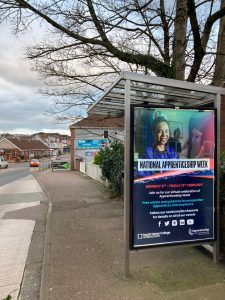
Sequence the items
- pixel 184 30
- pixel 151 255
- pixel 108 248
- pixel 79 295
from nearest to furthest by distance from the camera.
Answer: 1. pixel 79 295
2. pixel 151 255
3. pixel 108 248
4. pixel 184 30

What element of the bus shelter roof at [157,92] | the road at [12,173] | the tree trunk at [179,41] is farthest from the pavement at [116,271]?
the road at [12,173]

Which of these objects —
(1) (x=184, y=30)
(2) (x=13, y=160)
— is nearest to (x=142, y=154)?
(1) (x=184, y=30)

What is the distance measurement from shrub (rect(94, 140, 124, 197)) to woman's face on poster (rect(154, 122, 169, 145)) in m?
7.67

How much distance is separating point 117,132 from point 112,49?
4.48 meters

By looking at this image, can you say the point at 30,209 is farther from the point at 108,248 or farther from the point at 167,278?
the point at 167,278

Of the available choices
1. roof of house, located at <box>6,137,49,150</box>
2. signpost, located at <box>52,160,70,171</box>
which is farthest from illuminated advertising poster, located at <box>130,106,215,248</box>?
roof of house, located at <box>6,137,49,150</box>

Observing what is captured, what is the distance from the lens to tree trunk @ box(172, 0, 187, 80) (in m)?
9.20

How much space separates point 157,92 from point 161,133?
0.90m

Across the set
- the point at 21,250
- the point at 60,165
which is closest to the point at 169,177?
the point at 21,250

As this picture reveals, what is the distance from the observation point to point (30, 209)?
11625mm

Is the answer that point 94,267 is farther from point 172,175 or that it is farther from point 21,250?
point 21,250

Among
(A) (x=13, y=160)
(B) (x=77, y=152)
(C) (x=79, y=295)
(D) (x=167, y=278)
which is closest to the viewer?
(C) (x=79, y=295)

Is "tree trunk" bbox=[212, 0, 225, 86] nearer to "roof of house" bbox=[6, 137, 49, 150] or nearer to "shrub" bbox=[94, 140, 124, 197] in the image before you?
"shrub" bbox=[94, 140, 124, 197]

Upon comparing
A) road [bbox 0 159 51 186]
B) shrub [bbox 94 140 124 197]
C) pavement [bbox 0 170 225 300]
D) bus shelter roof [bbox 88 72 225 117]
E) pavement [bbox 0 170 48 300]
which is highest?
bus shelter roof [bbox 88 72 225 117]
